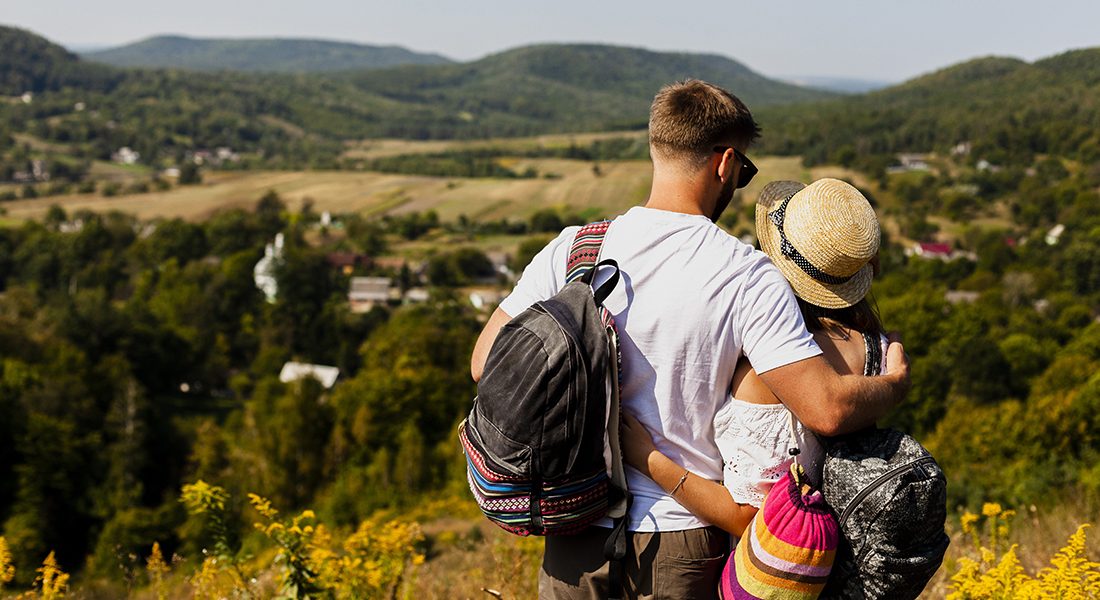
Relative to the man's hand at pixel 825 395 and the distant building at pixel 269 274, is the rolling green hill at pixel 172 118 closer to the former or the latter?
the distant building at pixel 269 274

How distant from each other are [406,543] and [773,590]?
8.32ft

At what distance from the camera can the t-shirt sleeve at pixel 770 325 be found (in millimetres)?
1977

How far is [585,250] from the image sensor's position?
86.7 inches

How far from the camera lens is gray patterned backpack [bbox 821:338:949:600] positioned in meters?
1.94

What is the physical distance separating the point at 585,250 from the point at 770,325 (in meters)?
0.52

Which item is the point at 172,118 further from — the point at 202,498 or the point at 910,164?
the point at 202,498

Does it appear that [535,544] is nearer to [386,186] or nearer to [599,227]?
[599,227]

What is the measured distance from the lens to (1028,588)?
109 inches

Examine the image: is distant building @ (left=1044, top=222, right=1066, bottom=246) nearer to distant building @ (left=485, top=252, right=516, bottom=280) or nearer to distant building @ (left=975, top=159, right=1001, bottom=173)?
distant building @ (left=975, top=159, right=1001, bottom=173)

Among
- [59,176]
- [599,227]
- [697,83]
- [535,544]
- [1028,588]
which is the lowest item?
[59,176]

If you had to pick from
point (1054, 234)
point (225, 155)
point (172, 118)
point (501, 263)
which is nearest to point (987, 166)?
point (1054, 234)

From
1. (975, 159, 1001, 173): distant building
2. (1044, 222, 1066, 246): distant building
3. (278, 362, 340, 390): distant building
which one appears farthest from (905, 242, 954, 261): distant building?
(278, 362, 340, 390): distant building

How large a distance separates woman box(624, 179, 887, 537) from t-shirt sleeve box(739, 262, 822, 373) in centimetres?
9

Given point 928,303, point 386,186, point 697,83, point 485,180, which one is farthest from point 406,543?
point 485,180
